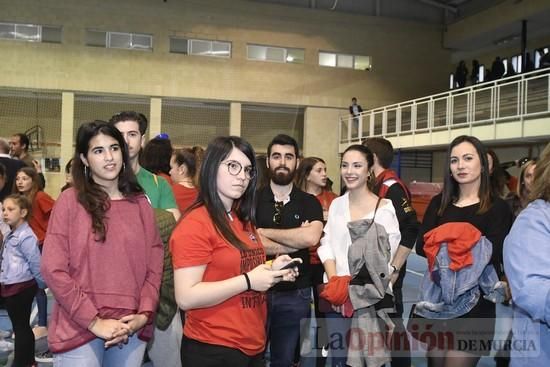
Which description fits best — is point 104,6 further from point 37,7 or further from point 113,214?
point 113,214

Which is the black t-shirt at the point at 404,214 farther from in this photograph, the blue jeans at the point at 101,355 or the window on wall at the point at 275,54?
the window on wall at the point at 275,54

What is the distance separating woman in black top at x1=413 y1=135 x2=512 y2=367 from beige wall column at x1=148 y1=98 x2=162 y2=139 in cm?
1889

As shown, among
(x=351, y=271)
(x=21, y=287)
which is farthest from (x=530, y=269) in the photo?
(x=21, y=287)

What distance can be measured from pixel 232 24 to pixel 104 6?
18.0ft

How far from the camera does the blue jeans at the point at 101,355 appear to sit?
7.10ft

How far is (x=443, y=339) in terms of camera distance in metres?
2.98

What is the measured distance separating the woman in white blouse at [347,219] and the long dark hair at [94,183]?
144 centimetres

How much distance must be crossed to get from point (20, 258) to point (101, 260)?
210 cm

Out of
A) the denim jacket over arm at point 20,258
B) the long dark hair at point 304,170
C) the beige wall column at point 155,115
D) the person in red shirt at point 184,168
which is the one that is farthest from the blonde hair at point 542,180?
the beige wall column at point 155,115

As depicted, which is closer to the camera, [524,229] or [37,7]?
[524,229]

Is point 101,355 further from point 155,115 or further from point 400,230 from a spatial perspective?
point 155,115

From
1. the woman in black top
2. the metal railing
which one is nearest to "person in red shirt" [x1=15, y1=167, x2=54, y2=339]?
the woman in black top

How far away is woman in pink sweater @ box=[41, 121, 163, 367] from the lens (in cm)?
215

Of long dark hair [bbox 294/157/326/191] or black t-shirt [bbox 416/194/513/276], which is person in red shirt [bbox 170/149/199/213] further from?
black t-shirt [bbox 416/194/513/276]
